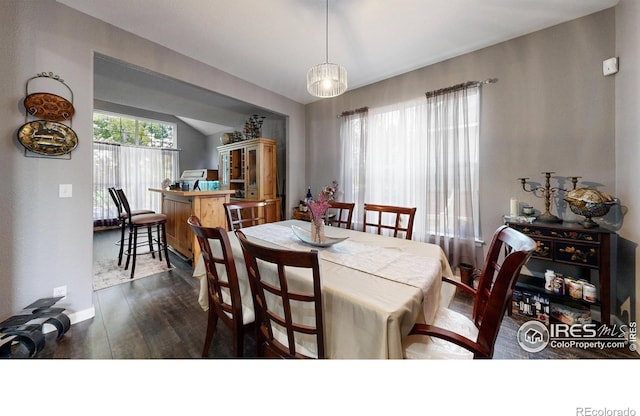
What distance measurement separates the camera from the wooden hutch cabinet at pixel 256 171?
12.1ft

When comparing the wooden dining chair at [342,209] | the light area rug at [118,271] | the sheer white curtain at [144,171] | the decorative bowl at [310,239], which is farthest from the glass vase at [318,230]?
the sheer white curtain at [144,171]

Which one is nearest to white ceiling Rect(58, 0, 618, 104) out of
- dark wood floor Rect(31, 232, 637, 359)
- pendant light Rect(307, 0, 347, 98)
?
pendant light Rect(307, 0, 347, 98)

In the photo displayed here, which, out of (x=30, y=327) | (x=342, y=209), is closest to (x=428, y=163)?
(x=342, y=209)

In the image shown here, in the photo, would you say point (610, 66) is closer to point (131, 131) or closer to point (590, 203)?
point (590, 203)

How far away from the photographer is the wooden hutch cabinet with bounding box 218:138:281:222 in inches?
145

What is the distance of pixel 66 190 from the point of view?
171 cm

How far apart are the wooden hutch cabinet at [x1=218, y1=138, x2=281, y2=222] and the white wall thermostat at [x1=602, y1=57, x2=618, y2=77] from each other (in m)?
3.66

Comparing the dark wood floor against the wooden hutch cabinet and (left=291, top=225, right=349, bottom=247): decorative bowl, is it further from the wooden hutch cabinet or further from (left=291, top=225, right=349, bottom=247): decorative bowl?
the wooden hutch cabinet

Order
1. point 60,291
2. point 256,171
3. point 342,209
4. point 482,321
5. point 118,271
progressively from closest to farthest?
point 482,321
point 60,291
point 342,209
point 118,271
point 256,171

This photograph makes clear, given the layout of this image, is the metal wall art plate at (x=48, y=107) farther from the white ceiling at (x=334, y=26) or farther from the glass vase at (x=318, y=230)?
the glass vase at (x=318, y=230)

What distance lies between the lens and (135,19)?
1877 mm

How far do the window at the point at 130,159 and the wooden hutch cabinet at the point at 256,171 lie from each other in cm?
289

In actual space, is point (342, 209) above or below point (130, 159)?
below

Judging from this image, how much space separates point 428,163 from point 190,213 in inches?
117
